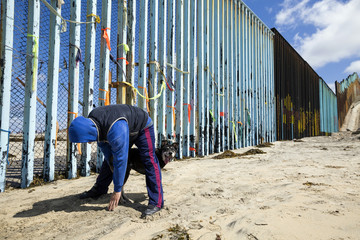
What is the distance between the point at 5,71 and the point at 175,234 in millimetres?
2853

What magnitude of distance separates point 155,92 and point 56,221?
10.8 ft

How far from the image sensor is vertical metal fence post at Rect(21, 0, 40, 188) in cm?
308

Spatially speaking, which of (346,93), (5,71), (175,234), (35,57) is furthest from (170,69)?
(346,93)

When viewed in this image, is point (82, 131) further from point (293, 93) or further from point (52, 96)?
point (293, 93)

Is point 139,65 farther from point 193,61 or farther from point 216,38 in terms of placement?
point 216,38

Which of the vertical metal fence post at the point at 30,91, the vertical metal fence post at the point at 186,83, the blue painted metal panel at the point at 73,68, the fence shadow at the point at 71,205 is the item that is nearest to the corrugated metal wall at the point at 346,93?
the vertical metal fence post at the point at 186,83

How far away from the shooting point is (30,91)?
3107mm

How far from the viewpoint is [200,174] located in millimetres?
3807

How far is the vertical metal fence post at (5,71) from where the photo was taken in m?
2.86

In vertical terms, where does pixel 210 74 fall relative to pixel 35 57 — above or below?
above

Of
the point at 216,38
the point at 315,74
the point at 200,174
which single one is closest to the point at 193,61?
the point at 216,38

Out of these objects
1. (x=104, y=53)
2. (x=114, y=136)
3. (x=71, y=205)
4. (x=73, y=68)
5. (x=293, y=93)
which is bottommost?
(x=71, y=205)

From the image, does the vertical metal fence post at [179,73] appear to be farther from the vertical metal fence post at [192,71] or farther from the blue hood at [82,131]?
the blue hood at [82,131]

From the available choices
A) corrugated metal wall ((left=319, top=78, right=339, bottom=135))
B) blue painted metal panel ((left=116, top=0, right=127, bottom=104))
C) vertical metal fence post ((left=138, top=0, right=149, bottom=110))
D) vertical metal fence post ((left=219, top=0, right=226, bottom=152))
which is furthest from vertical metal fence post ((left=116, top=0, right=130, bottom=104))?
corrugated metal wall ((left=319, top=78, right=339, bottom=135))
